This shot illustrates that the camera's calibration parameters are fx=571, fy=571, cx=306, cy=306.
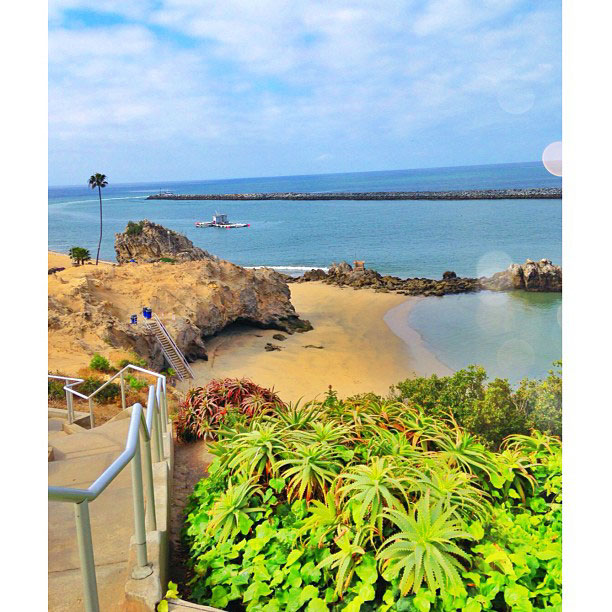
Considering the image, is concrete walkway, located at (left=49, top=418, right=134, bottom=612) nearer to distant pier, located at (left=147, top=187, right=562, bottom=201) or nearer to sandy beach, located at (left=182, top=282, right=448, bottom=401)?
sandy beach, located at (left=182, top=282, right=448, bottom=401)

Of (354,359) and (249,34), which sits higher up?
(249,34)

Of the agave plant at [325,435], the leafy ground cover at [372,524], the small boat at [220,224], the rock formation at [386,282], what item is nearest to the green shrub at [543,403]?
the leafy ground cover at [372,524]

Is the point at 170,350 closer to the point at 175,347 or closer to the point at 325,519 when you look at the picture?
the point at 175,347

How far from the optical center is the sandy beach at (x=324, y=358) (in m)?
10.6

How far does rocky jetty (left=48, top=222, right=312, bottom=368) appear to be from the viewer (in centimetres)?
993

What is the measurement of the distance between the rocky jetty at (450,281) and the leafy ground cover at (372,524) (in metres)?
19.0

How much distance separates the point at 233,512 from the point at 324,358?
1003cm

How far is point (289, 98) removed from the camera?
1050 centimetres

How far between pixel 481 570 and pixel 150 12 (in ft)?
20.8

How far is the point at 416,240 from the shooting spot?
35938mm

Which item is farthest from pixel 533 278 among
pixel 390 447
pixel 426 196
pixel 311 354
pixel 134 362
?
pixel 426 196

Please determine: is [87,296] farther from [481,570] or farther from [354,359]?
[481,570]
